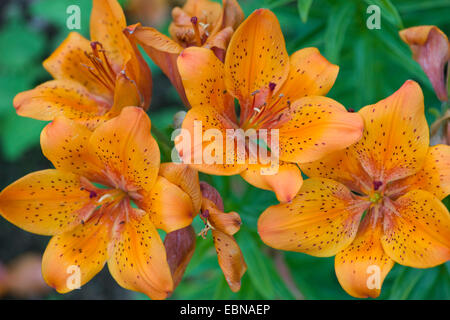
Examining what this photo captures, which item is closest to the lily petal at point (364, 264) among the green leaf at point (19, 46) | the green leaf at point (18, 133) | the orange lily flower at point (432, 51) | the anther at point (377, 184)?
the anther at point (377, 184)

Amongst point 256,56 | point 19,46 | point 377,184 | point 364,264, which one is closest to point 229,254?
point 364,264

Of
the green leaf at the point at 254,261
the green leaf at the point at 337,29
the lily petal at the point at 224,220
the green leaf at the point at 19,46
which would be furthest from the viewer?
the green leaf at the point at 19,46

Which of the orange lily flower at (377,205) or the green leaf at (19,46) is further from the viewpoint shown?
the green leaf at (19,46)

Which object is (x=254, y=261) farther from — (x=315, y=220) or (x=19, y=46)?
(x=19, y=46)

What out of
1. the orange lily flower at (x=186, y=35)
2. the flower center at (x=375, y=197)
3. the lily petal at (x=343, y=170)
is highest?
the orange lily flower at (x=186, y=35)

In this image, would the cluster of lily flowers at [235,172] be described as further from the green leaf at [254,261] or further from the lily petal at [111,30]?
the green leaf at [254,261]

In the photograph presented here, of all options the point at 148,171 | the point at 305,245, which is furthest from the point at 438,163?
the point at 148,171

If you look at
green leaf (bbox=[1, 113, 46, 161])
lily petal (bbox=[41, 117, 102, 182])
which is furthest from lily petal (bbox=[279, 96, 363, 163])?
green leaf (bbox=[1, 113, 46, 161])

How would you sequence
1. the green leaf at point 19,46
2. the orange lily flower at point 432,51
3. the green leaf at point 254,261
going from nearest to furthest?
the orange lily flower at point 432,51
the green leaf at point 254,261
the green leaf at point 19,46
